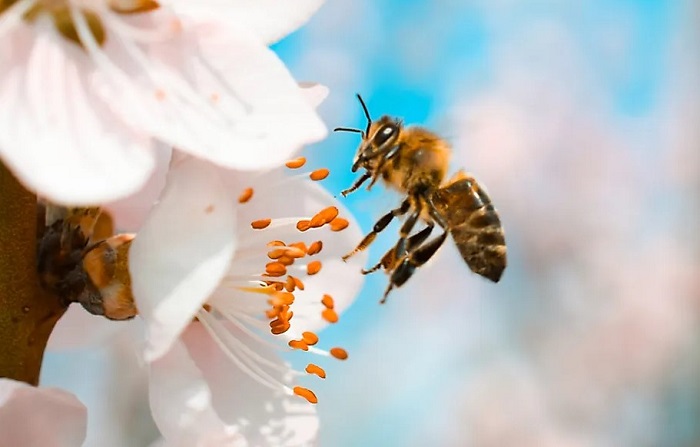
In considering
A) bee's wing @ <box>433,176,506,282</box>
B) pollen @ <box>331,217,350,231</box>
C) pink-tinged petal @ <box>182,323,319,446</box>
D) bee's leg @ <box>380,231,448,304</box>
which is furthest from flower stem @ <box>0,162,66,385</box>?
bee's wing @ <box>433,176,506,282</box>

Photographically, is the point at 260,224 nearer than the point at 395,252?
Answer: Yes

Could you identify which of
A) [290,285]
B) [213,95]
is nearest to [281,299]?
[290,285]

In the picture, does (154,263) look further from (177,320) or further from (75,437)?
(75,437)

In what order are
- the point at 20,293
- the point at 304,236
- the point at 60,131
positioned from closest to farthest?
the point at 60,131, the point at 20,293, the point at 304,236

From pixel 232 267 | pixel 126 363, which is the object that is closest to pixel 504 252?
pixel 232 267

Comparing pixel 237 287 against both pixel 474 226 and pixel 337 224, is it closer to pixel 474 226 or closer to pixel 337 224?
pixel 337 224

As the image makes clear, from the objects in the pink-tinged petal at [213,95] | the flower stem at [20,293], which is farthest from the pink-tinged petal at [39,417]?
the pink-tinged petal at [213,95]

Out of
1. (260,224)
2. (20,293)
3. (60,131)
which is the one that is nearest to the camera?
(60,131)
